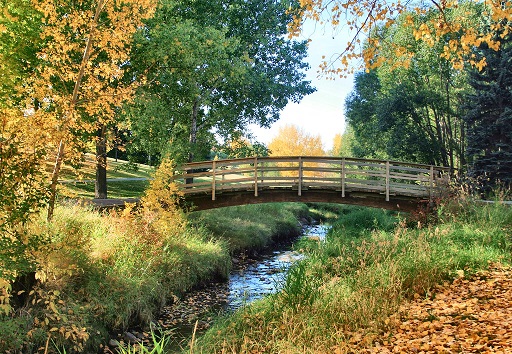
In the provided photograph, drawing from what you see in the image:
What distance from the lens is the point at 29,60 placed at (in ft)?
45.0

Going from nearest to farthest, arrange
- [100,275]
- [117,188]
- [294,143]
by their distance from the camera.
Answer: [100,275]
[117,188]
[294,143]

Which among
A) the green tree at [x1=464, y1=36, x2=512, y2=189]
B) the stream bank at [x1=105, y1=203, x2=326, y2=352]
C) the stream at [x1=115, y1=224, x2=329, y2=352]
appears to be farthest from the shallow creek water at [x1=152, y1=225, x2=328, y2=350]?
the green tree at [x1=464, y1=36, x2=512, y2=189]

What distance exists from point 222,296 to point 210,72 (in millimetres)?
9542

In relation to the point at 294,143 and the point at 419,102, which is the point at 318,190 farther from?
the point at 294,143

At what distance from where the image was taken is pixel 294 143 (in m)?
43.7

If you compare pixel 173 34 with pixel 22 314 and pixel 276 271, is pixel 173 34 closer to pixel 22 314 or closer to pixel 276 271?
pixel 276 271

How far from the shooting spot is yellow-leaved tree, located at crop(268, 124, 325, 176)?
42.8 metres

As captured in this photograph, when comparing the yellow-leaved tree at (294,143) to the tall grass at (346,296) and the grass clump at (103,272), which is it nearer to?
the grass clump at (103,272)

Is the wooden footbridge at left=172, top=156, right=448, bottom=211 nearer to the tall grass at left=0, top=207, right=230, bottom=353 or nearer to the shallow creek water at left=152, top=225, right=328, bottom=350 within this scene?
the shallow creek water at left=152, top=225, right=328, bottom=350

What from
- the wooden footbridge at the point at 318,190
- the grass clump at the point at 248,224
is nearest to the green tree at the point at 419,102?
the grass clump at the point at 248,224

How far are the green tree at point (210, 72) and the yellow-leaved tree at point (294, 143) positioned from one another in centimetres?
2108

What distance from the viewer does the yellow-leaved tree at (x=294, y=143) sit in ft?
141

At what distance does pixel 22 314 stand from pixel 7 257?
1.57 metres

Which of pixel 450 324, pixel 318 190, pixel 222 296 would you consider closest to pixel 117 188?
pixel 318 190
